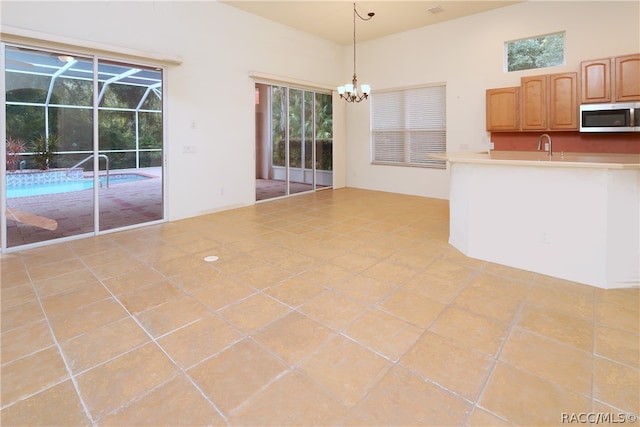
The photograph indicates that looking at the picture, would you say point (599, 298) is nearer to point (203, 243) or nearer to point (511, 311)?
point (511, 311)

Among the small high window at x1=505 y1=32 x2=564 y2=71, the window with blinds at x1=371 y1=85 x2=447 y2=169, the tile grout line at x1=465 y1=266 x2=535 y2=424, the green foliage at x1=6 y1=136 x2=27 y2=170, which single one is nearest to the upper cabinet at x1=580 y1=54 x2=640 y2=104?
the small high window at x1=505 y1=32 x2=564 y2=71

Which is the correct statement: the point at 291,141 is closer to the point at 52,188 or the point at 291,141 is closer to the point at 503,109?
the point at 503,109

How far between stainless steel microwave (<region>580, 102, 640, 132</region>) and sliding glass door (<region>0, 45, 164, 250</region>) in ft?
20.2

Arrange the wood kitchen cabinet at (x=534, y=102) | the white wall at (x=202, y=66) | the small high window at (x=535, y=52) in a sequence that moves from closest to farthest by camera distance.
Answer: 1. the white wall at (x=202, y=66)
2. the wood kitchen cabinet at (x=534, y=102)
3. the small high window at (x=535, y=52)

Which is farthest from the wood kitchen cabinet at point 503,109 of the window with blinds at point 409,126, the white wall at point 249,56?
the window with blinds at point 409,126

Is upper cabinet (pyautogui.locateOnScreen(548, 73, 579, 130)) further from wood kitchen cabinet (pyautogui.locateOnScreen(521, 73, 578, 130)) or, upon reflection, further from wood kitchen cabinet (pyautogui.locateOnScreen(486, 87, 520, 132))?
wood kitchen cabinet (pyautogui.locateOnScreen(486, 87, 520, 132))

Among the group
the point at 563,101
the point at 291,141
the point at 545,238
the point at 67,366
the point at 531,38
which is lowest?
the point at 67,366

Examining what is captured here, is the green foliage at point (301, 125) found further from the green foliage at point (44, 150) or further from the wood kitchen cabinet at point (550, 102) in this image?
the wood kitchen cabinet at point (550, 102)

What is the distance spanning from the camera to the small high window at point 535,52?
5.68m

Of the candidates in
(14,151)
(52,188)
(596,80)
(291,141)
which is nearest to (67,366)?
(14,151)

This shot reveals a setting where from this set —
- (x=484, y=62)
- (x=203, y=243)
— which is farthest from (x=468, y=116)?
(x=203, y=243)

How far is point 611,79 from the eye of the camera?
4.82 metres

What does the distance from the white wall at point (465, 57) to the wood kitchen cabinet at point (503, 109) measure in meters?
A: 0.36

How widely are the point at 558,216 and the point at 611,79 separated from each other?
3.05 meters
